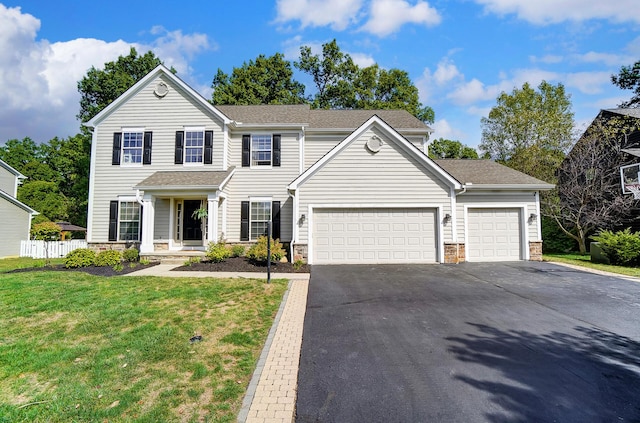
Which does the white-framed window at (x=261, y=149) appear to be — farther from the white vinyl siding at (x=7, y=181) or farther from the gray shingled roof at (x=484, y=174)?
the white vinyl siding at (x=7, y=181)

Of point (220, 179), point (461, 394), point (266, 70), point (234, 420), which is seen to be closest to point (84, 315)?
point (234, 420)

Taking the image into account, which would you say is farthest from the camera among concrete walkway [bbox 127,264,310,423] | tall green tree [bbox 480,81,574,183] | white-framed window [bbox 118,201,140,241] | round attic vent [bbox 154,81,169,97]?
tall green tree [bbox 480,81,574,183]

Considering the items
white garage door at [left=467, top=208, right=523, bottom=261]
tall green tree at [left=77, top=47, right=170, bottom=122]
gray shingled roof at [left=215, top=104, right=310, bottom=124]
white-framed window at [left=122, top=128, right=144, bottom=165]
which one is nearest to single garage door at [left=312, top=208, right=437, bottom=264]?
white garage door at [left=467, top=208, right=523, bottom=261]

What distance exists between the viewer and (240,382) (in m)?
3.56

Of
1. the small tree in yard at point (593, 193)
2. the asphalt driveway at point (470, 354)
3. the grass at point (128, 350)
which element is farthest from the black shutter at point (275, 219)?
the small tree in yard at point (593, 193)

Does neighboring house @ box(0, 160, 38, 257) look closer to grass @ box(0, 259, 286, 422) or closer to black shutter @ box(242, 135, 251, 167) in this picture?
grass @ box(0, 259, 286, 422)

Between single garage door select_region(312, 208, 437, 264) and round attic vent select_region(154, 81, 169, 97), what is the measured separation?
9.79m

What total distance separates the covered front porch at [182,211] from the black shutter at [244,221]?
31.2 inches

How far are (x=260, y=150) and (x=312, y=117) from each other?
3.92 meters

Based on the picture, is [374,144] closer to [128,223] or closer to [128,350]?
[128,350]

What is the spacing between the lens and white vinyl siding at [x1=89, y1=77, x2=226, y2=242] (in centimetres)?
1450

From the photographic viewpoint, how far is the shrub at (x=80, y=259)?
1043cm

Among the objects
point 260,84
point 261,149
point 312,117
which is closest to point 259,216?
point 261,149

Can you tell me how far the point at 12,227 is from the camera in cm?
1880
